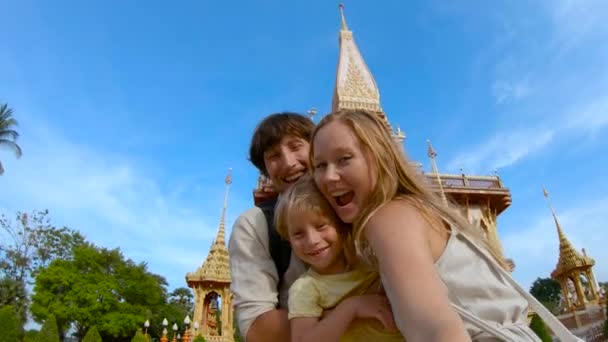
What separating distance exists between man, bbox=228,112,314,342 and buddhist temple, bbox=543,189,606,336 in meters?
18.0

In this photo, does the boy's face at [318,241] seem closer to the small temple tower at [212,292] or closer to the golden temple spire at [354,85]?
the small temple tower at [212,292]

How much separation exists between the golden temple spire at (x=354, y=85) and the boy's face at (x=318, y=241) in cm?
1919

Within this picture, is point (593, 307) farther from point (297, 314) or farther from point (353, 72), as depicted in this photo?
point (297, 314)

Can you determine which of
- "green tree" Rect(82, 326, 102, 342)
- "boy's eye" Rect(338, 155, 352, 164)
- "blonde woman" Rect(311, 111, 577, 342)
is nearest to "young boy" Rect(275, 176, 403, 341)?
"blonde woman" Rect(311, 111, 577, 342)

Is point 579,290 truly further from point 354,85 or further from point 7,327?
point 7,327

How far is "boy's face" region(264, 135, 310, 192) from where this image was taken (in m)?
2.13

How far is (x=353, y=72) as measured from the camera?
24.3 metres

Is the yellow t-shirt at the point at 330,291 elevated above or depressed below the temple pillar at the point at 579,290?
below

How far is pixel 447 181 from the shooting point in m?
18.6

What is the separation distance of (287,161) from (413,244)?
1115mm

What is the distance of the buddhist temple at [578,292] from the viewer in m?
16.5

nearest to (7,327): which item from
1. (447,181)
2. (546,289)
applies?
(447,181)

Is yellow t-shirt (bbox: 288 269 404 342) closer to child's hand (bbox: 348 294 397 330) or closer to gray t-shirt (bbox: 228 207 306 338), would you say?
child's hand (bbox: 348 294 397 330)

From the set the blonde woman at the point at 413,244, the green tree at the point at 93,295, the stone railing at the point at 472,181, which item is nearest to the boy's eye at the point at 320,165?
the blonde woman at the point at 413,244
